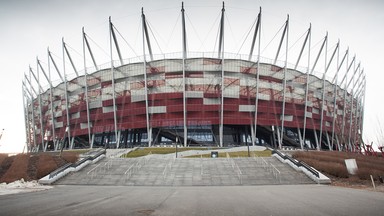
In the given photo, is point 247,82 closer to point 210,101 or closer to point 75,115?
point 210,101

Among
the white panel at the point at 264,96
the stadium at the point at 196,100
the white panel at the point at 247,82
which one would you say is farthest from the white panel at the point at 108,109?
the white panel at the point at 264,96

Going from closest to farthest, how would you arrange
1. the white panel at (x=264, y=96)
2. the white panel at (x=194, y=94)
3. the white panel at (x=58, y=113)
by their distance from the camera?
1. the white panel at (x=194, y=94)
2. the white panel at (x=264, y=96)
3. the white panel at (x=58, y=113)

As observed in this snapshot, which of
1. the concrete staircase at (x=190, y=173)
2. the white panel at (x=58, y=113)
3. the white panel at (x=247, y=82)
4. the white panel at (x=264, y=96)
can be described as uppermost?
the white panel at (x=247, y=82)

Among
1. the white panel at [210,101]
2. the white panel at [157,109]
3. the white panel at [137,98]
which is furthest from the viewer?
the white panel at [137,98]

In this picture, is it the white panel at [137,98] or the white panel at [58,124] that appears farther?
the white panel at [58,124]

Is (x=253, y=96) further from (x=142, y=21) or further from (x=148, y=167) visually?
(x=148, y=167)

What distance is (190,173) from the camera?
25781 mm

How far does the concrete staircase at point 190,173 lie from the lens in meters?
22.9

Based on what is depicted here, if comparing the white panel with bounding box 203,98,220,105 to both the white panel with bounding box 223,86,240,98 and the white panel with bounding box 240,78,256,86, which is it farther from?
the white panel with bounding box 240,78,256,86

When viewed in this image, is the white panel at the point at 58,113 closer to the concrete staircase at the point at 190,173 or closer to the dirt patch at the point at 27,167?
the dirt patch at the point at 27,167

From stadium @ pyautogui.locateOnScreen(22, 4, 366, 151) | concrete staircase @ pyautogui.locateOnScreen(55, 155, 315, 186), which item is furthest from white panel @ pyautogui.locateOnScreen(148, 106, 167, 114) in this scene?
concrete staircase @ pyautogui.locateOnScreen(55, 155, 315, 186)

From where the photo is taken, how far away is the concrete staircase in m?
22.9

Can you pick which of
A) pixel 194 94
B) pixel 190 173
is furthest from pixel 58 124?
pixel 190 173

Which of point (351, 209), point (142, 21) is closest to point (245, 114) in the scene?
point (142, 21)
